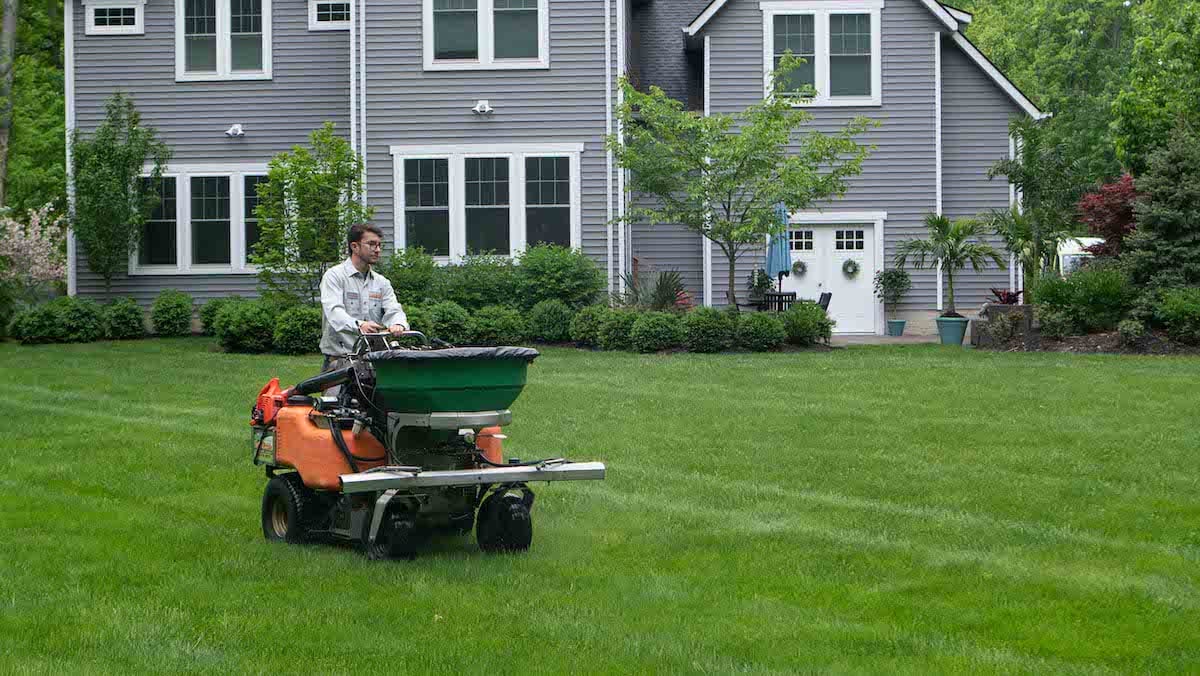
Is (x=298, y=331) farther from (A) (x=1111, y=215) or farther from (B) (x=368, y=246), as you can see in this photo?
(B) (x=368, y=246)

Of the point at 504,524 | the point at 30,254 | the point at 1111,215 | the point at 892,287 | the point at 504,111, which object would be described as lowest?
the point at 504,524

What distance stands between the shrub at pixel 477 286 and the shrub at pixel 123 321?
17.4ft

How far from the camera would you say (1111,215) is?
2319 centimetres

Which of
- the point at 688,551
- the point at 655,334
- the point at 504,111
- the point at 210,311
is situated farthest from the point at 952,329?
the point at 688,551

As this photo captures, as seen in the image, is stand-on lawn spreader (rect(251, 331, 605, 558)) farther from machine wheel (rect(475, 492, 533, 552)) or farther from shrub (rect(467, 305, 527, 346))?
shrub (rect(467, 305, 527, 346))

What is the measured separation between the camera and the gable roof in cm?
2570

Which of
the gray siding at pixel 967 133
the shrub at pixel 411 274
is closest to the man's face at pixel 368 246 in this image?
the shrub at pixel 411 274

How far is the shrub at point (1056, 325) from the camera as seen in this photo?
21578mm

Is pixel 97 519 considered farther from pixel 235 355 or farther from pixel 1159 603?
pixel 235 355

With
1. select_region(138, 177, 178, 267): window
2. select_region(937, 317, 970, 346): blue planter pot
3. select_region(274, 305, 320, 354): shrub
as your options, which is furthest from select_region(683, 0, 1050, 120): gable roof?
select_region(138, 177, 178, 267): window

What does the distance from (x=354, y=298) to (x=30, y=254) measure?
19484 millimetres

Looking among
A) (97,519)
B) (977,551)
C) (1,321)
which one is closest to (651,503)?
(977,551)

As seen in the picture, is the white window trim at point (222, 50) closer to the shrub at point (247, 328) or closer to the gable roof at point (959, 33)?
the shrub at point (247, 328)

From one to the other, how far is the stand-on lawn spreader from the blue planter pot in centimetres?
1606
